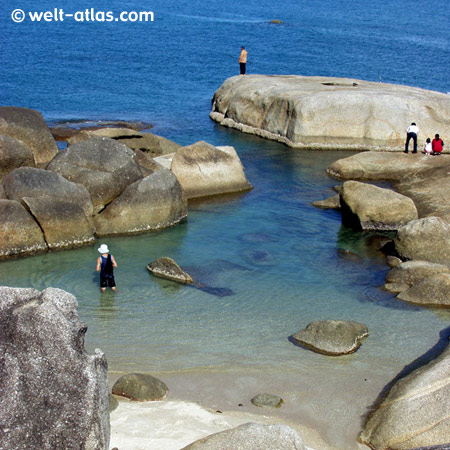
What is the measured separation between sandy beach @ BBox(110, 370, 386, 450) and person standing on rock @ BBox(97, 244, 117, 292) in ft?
13.2

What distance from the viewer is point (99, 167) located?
69.3 feet

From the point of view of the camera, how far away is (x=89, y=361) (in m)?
8.00

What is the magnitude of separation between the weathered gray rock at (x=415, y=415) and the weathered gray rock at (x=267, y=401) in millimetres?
1486

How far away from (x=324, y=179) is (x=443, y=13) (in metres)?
79.6

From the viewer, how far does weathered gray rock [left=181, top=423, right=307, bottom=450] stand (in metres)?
8.28

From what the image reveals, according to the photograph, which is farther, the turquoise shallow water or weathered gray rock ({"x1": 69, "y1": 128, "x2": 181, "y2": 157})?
weathered gray rock ({"x1": 69, "y1": 128, "x2": 181, "y2": 157})

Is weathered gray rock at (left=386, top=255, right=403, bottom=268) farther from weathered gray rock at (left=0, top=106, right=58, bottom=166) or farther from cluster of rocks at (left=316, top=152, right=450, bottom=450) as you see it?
weathered gray rock at (left=0, top=106, right=58, bottom=166)

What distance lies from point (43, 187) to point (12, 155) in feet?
7.91

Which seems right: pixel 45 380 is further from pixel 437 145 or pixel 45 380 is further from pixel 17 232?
pixel 437 145

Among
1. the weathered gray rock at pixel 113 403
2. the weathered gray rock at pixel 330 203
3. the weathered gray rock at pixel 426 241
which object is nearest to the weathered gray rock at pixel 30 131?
the weathered gray rock at pixel 330 203

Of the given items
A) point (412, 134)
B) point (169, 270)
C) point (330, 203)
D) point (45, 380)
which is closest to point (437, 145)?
point (412, 134)

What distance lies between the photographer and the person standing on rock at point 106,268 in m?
16.3

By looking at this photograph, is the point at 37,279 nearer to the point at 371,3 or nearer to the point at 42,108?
the point at 42,108

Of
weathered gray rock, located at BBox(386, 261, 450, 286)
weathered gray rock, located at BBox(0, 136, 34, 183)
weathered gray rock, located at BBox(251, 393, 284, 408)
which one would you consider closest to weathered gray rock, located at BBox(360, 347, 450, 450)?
weathered gray rock, located at BBox(251, 393, 284, 408)
